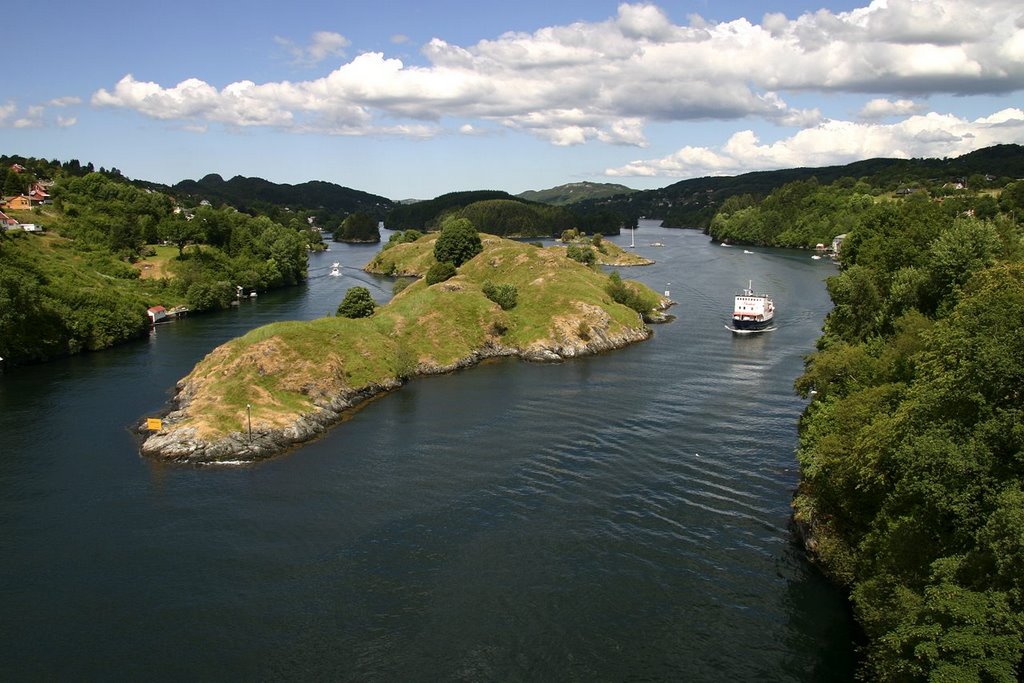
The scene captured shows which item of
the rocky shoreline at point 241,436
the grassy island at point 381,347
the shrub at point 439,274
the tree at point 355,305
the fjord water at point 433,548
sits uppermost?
the shrub at point 439,274

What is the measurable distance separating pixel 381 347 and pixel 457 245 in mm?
64395

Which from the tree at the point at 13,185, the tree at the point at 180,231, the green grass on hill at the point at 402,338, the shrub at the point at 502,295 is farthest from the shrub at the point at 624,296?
the tree at the point at 13,185

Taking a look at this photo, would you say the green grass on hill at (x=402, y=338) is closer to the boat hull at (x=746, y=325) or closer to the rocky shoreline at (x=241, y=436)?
the rocky shoreline at (x=241, y=436)

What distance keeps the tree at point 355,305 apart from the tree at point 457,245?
4649 centimetres

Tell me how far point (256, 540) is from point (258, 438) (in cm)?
1782

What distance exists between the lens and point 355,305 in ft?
324

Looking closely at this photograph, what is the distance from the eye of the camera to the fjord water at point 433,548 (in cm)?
3481

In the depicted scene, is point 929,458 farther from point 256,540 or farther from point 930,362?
point 256,540

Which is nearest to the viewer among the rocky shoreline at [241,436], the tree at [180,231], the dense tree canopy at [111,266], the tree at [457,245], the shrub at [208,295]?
the rocky shoreline at [241,436]

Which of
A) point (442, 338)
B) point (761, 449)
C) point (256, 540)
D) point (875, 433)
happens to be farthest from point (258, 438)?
point (875, 433)

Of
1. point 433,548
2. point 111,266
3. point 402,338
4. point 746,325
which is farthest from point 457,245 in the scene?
point 433,548

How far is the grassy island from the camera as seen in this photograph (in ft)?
207

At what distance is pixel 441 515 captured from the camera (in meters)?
48.7

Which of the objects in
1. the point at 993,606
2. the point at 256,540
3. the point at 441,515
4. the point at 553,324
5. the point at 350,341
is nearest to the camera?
the point at 993,606
